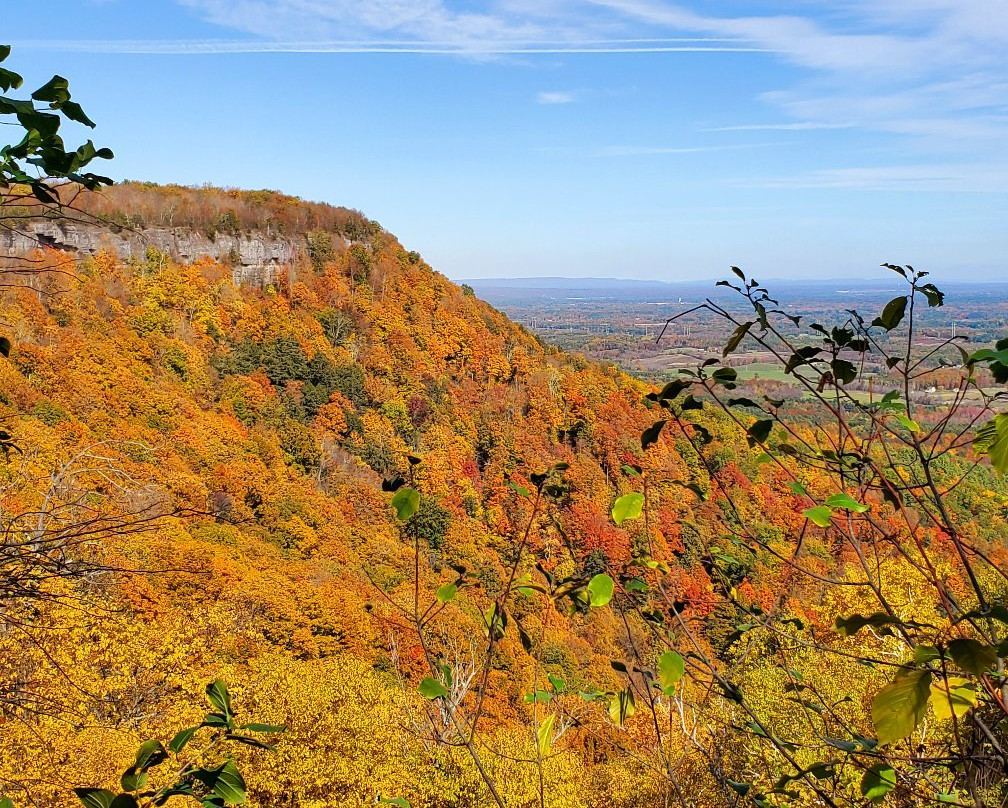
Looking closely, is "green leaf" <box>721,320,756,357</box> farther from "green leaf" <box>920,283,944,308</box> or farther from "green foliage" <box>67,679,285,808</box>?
"green foliage" <box>67,679,285,808</box>

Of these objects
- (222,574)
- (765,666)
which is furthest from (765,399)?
(222,574)

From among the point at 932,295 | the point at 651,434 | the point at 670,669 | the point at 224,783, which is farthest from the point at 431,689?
the point at 932,295

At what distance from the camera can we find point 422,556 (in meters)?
28.5

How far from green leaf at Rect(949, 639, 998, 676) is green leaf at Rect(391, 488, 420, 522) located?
885mm

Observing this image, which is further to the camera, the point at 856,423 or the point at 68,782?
the point at 68,782

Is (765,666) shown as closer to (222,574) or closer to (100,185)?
(222,574)

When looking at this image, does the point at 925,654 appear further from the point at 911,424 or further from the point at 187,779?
the point at 187,779

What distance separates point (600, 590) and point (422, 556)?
28225mm

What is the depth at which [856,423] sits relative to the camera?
5.33 feet

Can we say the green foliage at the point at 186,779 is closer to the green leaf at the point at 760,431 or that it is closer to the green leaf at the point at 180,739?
the green leaf at the point at 180,739

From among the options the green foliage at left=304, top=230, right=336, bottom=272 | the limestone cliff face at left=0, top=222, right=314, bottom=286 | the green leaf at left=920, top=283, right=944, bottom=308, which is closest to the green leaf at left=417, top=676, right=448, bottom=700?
the green leaf at left=920, top=283, right=944, bottom=308

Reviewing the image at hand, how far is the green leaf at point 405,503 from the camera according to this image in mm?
1324

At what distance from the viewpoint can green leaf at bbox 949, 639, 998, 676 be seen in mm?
849

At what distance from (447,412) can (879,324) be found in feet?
139
